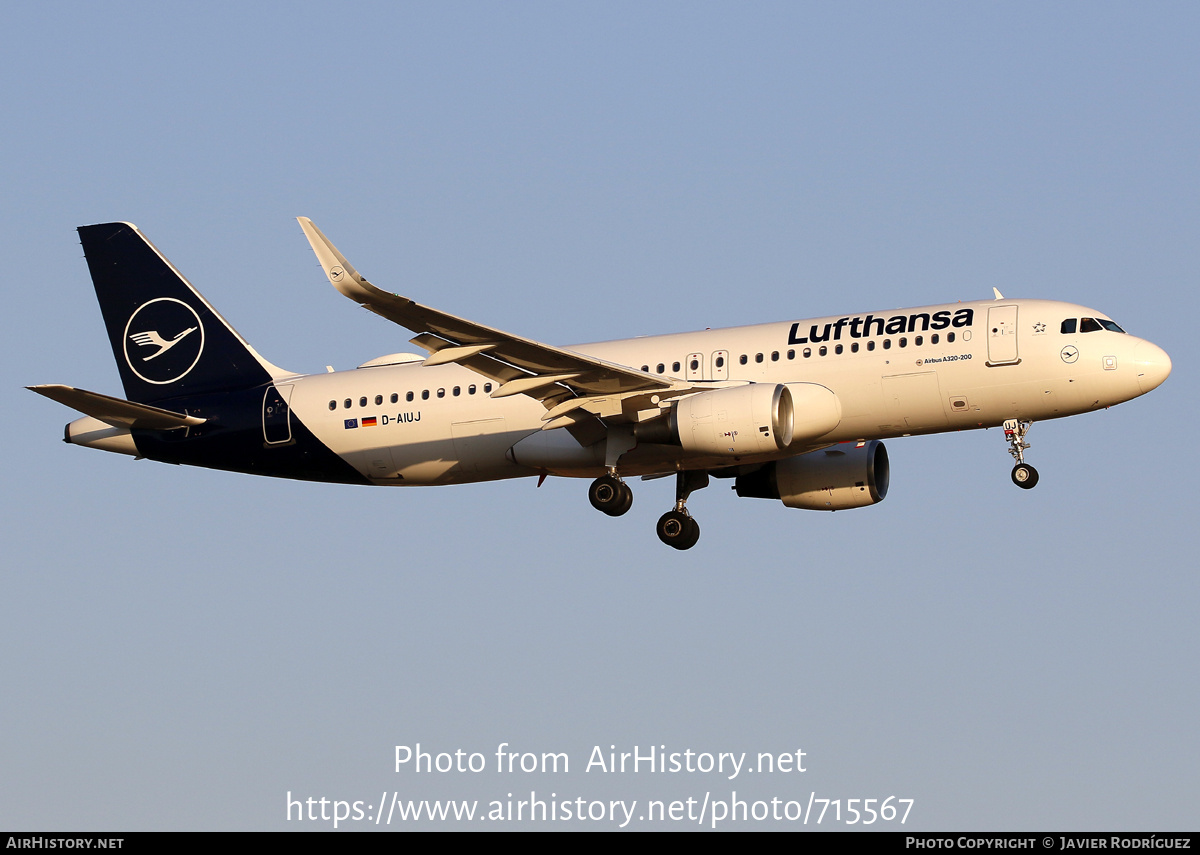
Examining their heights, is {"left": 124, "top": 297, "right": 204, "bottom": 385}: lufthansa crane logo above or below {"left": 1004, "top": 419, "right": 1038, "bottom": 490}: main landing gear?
above

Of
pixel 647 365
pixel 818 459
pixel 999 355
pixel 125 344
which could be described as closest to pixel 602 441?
pixel 647 365

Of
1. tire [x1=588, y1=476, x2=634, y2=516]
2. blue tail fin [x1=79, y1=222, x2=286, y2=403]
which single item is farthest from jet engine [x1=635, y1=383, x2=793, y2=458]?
blue tail fin [x1=79, y1=222, x2=286, y2=403]

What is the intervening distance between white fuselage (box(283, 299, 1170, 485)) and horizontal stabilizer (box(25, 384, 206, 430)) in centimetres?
399

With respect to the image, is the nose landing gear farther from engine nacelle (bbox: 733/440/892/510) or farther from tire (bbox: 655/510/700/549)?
engine nacelle (bbox: 733/440/892/510)

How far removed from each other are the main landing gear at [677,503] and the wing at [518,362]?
5.81 feet

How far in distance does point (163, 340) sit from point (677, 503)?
1493 cm

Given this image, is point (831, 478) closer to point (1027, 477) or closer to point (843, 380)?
point (843, 380)

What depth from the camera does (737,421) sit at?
3734 cm


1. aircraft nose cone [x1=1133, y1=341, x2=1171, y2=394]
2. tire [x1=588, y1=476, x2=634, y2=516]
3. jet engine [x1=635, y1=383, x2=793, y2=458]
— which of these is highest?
aircraft nose cone [x1=1133, y1=341, x2=1171, y2=394]

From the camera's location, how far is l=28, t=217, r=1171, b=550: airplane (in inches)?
1485

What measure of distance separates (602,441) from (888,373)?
712 centimetres

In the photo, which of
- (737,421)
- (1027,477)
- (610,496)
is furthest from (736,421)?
(1027,477)

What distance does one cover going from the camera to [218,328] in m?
45.5

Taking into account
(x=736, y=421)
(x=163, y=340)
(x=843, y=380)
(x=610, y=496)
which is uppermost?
(x=163, y=340)
